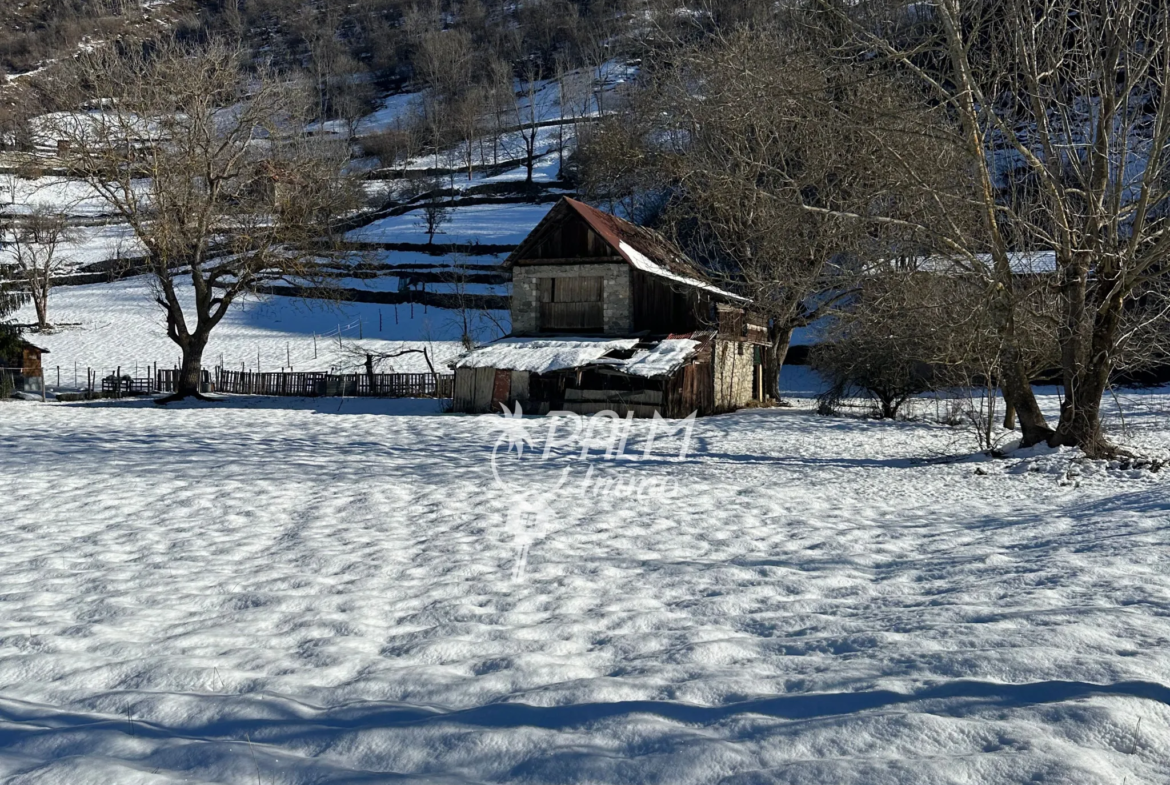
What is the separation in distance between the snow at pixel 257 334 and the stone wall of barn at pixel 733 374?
603 inches

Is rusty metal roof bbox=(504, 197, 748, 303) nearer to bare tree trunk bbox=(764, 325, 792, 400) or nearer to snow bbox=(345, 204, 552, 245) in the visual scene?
bare tree trunk bbox=(764, 325, 792, 400)

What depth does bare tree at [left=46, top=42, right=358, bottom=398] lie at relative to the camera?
2825 cm

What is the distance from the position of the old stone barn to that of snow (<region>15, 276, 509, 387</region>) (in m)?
12.4

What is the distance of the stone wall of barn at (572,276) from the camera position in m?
27.5

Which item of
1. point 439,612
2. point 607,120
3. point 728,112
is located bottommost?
point 439,612

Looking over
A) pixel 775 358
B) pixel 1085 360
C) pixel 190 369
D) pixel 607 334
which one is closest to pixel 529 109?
pixel 190 369

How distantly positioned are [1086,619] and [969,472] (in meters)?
8.59

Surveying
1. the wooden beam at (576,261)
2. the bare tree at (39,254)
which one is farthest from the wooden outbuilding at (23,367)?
the wooden beam at (576,261)

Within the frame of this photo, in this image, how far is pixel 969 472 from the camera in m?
13.2

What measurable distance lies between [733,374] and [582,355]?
20.3 feet

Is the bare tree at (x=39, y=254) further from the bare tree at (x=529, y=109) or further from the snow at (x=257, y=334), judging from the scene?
the bare tree at (x=529, y=109)

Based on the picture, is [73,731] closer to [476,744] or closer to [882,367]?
[476,744]

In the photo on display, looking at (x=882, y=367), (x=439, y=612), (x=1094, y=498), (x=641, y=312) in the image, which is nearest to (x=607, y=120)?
(x=641, y=312)

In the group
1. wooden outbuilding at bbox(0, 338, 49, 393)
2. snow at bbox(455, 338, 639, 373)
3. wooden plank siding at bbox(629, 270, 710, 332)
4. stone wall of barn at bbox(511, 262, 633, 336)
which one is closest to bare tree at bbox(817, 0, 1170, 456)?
snow at bbox(455, 338, 639, 373)
